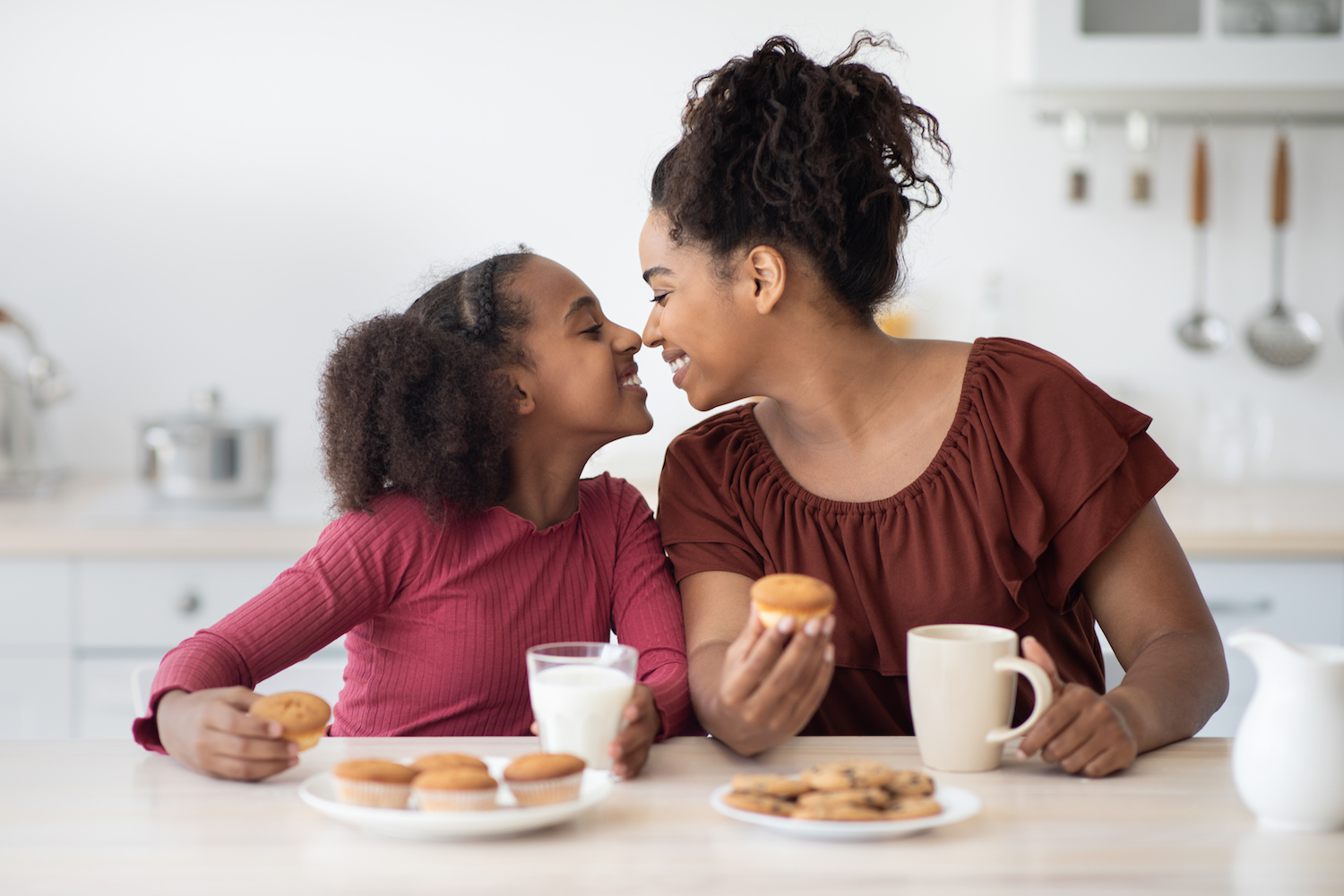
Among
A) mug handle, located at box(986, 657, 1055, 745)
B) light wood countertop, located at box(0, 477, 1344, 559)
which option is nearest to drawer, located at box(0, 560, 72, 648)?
light wood countertop, located at box(0, 477, 1344, 559)

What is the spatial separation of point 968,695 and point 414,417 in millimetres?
588

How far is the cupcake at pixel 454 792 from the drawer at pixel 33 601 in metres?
1.55

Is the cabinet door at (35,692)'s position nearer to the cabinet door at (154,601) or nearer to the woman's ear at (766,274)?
the cabinet door at (154,601)

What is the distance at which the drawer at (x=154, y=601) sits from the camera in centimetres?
209

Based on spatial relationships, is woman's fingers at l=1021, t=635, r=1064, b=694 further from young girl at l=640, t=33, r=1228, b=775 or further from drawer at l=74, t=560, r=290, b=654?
drawer at l=74, t=560, r=290, b=654

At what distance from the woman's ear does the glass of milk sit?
1.71 ft

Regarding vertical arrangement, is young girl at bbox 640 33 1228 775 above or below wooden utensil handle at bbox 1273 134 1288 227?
below

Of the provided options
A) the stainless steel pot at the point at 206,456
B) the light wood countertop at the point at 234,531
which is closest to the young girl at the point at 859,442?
the light wood countertop at the point at 234,531

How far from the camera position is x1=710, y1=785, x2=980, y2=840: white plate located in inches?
30.0

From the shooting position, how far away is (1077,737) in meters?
0.91

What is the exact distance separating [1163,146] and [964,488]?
5.88 ft

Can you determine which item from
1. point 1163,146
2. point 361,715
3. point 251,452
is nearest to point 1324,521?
point 1163,146

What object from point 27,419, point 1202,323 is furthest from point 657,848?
point 1202,323

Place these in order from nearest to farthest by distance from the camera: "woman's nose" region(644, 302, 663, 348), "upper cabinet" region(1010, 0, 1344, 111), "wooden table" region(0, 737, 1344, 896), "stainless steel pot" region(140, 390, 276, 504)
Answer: "wooden table" region(0, 737, 1344, 896) → "woman's nose" region(644, 302, 663, 348) → "stainless steel pot" region(140, 390, 276, 504) → "upper cabinet" region(1010, 0, 1344, 111)
